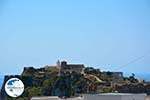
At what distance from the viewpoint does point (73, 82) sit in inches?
1483

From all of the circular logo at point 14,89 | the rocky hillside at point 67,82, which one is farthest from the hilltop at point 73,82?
the circular logo at point 14,89

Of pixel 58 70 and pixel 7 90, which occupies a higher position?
pixel 58 70

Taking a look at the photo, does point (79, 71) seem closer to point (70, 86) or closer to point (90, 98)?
point (70, 86)

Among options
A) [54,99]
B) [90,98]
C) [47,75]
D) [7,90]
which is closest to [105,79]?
[47,75]

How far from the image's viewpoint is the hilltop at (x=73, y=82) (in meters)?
34.3

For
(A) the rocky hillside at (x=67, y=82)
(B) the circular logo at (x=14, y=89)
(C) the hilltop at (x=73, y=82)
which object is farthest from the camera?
(A) the rocky hillside at (x=67, y=82)

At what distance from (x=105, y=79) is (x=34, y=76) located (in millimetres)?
5978

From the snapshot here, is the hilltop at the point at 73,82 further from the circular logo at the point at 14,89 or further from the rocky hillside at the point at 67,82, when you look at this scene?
the circular logo at the point at 14,89

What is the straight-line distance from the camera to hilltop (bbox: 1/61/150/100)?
113ft

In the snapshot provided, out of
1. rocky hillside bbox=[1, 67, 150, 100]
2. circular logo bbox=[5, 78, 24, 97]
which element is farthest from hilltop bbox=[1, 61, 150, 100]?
circular logo bbox=[5, 78, 24, 97]

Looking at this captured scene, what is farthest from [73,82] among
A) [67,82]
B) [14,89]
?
[14,89]

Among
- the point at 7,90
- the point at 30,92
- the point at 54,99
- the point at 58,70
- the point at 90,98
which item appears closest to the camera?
the point at 90,98

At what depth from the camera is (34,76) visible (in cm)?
4038

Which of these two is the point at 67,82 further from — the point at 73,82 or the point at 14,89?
the point at 14,89
